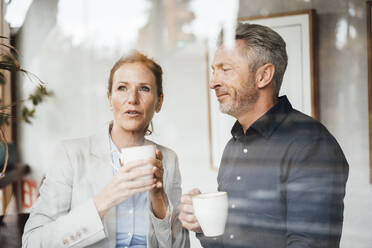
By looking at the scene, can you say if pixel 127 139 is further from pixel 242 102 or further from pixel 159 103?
pixel 242 102

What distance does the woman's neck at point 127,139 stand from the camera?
86 centimetres

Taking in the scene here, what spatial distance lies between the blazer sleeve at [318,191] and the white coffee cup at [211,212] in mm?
136

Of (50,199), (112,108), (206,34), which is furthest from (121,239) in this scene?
(206,34)

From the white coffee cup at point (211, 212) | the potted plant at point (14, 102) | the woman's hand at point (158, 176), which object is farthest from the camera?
the potted plant at point (14, 102)

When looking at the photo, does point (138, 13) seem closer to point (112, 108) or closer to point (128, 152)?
point (112, 108)

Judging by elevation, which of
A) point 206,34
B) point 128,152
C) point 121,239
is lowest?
point 121,239

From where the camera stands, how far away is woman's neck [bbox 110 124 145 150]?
86 centimetres

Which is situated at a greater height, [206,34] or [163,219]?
[206,34]

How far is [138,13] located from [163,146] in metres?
0.34

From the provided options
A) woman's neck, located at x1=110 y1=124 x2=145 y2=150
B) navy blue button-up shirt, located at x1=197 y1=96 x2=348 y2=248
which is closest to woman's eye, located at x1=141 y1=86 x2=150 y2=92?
woman's neck, located at x1=110 y1=124 x2=145 y2=150

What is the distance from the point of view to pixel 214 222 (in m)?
0.74

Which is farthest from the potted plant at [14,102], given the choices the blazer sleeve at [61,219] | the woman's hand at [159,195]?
the woman's hand at [159,195]

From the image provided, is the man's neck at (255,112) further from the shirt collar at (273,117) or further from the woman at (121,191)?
the woman at (121,191)

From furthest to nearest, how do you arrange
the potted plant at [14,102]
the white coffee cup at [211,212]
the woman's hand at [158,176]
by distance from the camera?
the potted plant at [14,102] → the woman's hand at [158,176] → the white coffee cup at [211,212]
